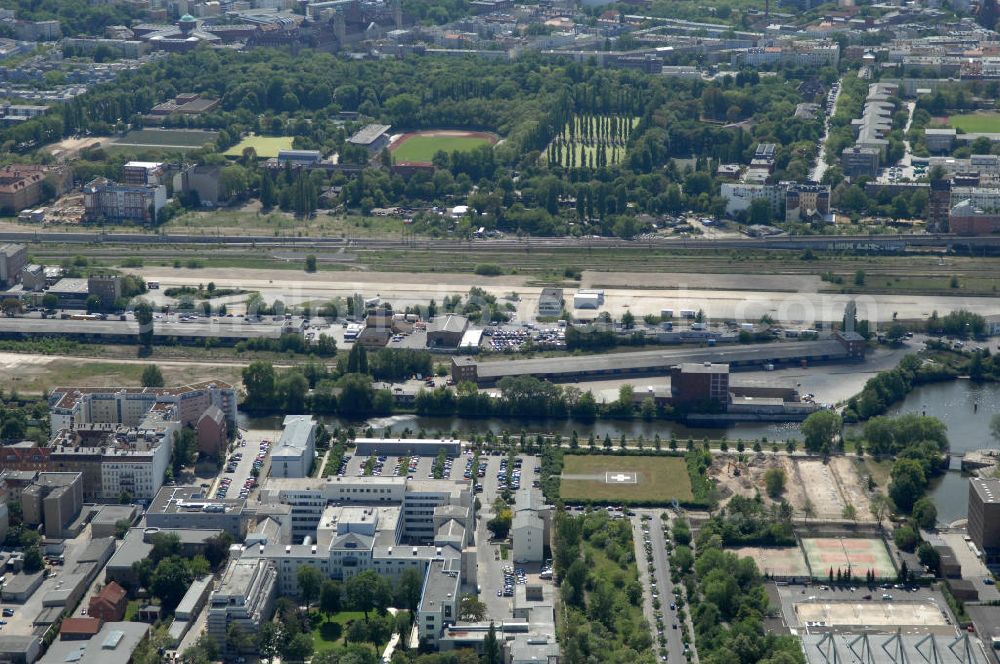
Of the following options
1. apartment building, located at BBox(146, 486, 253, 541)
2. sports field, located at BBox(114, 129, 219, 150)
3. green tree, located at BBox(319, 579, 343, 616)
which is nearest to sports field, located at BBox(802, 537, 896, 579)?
green tree, located at BBox(319, 579, 343, 616)

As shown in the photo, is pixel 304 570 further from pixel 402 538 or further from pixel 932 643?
pixel 932 643

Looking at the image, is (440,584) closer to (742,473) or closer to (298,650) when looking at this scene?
(298,650)

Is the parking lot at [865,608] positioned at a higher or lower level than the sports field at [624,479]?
lower

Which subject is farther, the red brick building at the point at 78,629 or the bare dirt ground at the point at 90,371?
the bare dirt ground at the point at 90,371

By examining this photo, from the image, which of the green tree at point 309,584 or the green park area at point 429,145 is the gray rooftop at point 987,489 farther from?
Result: the green park area at point 429,145

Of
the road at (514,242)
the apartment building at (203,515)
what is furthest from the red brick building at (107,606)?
the road at (514,242)

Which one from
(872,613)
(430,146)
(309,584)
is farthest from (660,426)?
(430,146)
